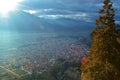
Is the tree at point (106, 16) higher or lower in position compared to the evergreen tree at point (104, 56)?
higher

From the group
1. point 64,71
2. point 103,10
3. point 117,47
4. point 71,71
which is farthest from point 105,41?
point 64,71

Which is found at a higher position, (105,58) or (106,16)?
(106,16)

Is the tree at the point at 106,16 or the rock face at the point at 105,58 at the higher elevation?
the tree at the point at 106,16

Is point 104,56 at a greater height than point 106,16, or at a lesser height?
lesser

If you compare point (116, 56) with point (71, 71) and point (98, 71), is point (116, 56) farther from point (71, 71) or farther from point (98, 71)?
point (71, 71)

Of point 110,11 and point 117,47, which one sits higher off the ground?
point 110,11

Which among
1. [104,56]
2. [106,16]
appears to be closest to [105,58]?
[104,56]

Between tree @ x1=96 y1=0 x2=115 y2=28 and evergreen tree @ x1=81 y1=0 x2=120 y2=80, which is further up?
tree @ x1=96 y1=0 x2=115 y2=28

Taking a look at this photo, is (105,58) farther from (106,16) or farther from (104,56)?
(106,16)
